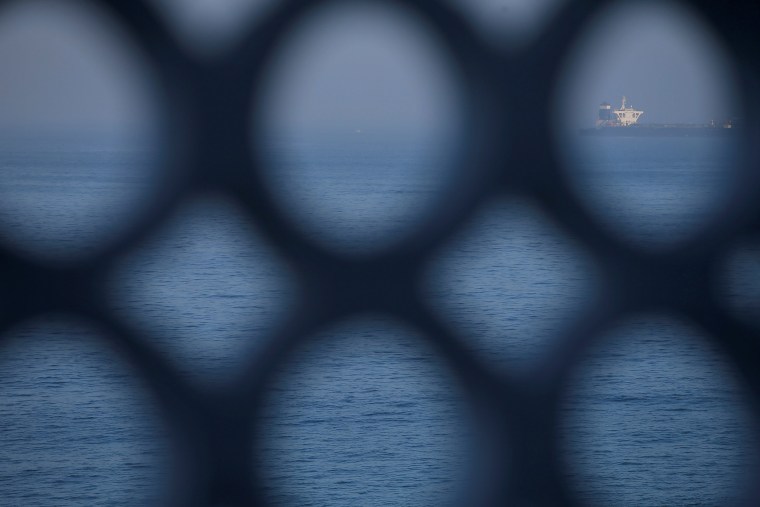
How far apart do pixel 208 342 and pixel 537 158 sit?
82.0 ft

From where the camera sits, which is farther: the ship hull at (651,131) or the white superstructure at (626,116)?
the ship hull at (651,131)

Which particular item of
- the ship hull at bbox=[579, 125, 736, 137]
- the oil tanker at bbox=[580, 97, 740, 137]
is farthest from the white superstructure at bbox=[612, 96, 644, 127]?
the ship hull at bbox=[579, 125, 736, 137]

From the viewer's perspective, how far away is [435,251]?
206 centimetres

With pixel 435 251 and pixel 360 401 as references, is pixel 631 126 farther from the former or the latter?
pixel 435 251

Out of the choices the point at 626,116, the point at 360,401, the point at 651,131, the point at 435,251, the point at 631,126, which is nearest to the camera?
the point at 435,251

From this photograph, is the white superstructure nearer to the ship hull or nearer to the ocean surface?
the ship hull

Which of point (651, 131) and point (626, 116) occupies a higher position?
point (651, 131)

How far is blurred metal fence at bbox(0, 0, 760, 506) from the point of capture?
6.30ft

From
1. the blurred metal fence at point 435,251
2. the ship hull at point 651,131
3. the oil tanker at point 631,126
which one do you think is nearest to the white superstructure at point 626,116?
the oil tanker at point 631,126

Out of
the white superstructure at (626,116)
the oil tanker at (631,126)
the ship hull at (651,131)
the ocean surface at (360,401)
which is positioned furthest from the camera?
the ship hull at (651,131)

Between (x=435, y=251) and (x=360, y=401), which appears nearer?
(x=435, y=251)

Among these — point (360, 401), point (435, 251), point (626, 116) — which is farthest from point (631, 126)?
point (435, 251)

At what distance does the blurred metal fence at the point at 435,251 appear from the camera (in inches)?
75.6

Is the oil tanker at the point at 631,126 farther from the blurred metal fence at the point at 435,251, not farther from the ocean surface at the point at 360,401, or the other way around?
the blurred metal fence at the point at 435,251
